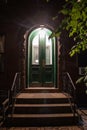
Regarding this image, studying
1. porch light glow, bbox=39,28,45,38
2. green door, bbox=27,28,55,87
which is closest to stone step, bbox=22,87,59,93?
green door, bbox=27,28,55,87

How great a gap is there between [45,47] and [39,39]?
19.4 inches

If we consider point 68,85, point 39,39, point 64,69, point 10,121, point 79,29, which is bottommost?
point 10,121

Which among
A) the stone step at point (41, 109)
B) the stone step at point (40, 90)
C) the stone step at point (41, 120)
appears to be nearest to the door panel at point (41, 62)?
the stone step at point (40, 90)

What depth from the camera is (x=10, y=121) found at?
786cm

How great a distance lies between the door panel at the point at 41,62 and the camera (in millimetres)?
11516

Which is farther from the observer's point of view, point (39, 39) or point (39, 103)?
point (39, 39)

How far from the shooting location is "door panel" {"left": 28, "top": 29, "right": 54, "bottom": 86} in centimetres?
1152

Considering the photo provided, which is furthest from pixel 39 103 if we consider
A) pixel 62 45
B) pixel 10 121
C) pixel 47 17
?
pixel 47 17

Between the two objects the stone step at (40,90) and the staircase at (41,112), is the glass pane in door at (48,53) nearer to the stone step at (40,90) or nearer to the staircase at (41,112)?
the stone step at (40,90)

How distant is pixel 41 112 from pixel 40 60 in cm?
358

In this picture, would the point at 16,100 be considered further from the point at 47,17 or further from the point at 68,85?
the point at 47,17

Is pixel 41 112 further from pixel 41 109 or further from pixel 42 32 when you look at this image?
pixel 42 32

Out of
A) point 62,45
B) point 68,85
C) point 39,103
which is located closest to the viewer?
point 39,103

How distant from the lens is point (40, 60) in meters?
11.6
